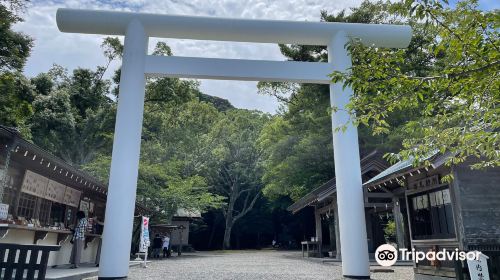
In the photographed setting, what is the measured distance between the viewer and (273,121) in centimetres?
2527

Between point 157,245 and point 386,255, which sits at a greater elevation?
point 386,255

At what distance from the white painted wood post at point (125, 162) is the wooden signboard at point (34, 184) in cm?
194

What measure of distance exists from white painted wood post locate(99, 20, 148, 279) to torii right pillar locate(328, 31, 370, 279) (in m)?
4.45

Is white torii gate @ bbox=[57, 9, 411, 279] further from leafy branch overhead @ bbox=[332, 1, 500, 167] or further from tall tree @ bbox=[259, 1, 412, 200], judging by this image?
tall tree @ bbox=[259, 1, 412, 200]

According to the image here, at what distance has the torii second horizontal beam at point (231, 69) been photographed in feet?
26.6

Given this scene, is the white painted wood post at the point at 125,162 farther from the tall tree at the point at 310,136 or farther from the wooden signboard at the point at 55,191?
the tall tree at the point at 310,136

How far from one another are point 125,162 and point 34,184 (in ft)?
7.78

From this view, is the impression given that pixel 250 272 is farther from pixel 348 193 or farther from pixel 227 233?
pixel 227 233

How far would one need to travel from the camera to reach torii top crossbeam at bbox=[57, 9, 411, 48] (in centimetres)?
812

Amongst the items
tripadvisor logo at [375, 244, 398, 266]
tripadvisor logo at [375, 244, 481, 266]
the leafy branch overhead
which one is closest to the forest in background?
the leafy branch overhead

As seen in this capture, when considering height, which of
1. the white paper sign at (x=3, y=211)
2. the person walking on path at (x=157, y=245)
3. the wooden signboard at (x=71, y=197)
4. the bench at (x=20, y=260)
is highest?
the wooden signboard at (x=71, y=197)

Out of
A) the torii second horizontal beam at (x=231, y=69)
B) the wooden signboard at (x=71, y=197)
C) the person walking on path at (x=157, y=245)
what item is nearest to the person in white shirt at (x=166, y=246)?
the person walking on path at (x=157, y=245)

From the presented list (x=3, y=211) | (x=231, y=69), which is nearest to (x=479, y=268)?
(x=231, y=69)

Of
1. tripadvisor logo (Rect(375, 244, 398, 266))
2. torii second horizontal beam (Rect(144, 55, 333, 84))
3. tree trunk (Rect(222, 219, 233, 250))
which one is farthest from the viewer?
tree trunk (Rect(222, 219, 233, 250))
